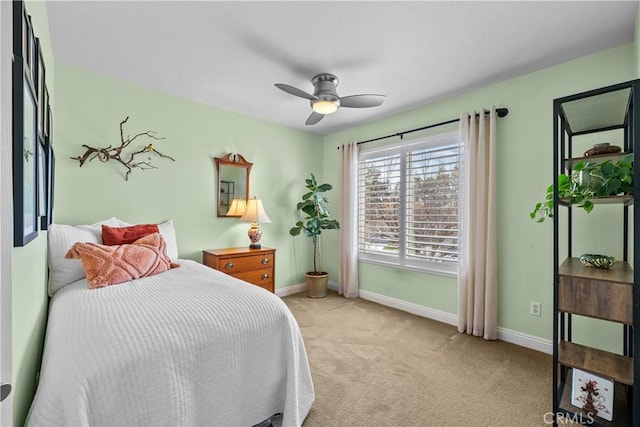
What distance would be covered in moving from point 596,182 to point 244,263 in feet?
10.1

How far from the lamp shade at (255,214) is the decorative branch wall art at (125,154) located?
1.01 m

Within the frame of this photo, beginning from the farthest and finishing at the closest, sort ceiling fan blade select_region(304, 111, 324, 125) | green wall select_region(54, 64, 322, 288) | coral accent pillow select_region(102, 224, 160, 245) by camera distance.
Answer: ceiling fan blade select_region(304, 111, 324, 125) < green wall select_region(54, 64, 322, 288) < coral accent pillow select_region(102, 224, 160, 245)

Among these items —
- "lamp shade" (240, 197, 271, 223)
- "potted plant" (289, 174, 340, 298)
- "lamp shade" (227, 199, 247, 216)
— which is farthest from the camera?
"potted plant" (289, 174, 340, 298)

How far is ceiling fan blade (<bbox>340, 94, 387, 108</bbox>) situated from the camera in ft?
8.46

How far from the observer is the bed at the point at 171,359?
1108 millimetres

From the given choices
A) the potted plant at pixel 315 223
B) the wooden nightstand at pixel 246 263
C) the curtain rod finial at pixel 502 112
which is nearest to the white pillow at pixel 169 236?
the wooden nightstand at pixel 246 263

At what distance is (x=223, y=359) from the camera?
143 centimetres

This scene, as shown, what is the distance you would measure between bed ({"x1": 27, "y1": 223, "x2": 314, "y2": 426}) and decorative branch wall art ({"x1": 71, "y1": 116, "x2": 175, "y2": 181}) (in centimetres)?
137

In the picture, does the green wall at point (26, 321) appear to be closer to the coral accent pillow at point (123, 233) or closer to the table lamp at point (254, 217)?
the coral accent pillow at point (123, 233)

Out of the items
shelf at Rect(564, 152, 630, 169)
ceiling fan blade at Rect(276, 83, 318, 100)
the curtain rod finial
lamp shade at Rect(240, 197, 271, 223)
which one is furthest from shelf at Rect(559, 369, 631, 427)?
lamp shade at Rect(240, 197, 271, 223)

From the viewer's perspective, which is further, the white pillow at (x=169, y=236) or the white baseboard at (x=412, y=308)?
the white baseboard at (x=412, y=308)

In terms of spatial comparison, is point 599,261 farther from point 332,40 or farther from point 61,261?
point 61,261

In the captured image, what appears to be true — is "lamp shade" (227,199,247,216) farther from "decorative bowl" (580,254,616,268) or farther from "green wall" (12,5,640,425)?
"decorative bowl" (580,254,616,268)

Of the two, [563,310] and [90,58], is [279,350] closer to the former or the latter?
[563,310]
